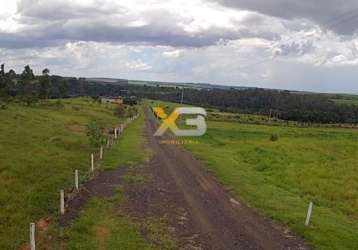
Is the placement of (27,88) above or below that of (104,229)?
above

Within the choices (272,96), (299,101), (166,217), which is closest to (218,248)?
(166,217)

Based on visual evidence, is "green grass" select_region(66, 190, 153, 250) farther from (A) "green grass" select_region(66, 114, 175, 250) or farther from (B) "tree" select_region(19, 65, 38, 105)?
(B) "tree" select_region(19, 65, 38, 105)

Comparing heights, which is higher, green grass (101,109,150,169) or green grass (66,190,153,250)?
green grass (66,190,153,250)

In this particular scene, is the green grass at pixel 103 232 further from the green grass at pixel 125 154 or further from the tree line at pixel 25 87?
the tree line at pixel 25 87

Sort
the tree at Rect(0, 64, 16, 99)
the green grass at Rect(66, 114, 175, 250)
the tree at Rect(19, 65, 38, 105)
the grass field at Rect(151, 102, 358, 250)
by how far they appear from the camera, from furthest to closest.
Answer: the tree at Rect(0, 64, 16, 99) < the tree at Rect(19, 65, 38, 105) < the grass field at Rect(151, 102, 358, 250) < the green grass at Rect(66, 114, 175, 250)

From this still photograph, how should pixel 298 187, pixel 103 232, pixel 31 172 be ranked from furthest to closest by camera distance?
pixel 298 187 → pixel 31 172 → pixel 103 232

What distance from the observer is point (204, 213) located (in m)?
17.8

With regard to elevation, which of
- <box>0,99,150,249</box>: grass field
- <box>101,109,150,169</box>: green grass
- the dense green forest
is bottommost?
<box>101,109,150,169</box>: green grass

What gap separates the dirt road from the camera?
572 inches

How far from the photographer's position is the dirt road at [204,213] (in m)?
14.5

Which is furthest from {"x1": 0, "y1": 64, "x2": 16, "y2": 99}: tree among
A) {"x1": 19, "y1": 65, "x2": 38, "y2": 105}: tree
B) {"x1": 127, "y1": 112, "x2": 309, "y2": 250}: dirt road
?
{"x1": 127, "y1": 112, "x2": 309, "y2": 250}: dirt road

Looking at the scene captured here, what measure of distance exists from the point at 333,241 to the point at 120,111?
82.0 meters

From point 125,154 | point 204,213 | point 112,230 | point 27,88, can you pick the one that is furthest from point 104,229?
point 27,88

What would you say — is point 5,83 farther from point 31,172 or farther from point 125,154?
point 31,172
